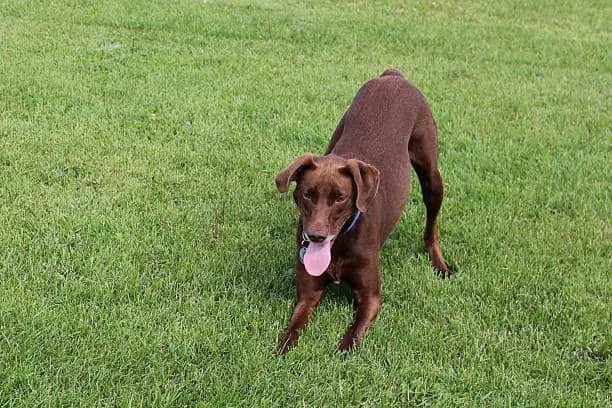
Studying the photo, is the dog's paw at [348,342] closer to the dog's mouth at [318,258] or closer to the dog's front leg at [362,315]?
the dog's front leg at [362,315]

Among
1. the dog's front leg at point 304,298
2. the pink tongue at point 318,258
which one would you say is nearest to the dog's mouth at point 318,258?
the pink tongue at point 318,258

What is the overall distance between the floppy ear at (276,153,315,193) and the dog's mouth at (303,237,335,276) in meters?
0.35

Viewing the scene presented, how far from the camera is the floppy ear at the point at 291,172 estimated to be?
3533 mm

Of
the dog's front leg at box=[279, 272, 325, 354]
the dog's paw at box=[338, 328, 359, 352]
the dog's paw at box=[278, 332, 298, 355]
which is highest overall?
the dog's front leg at box=[279, 272, 325, 354]

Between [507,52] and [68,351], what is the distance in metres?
8.67

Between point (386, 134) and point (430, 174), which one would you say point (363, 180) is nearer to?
point (386, 134)

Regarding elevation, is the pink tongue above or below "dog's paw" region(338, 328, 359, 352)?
above

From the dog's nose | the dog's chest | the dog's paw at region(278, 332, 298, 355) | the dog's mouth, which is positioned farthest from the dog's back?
the dog's paw at region(278, 332, 298, 355)

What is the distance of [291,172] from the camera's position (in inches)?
139

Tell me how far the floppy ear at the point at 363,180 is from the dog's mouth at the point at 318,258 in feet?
0.85

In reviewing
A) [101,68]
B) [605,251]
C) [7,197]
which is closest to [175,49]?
[101,68]

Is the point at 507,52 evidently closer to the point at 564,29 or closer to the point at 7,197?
the point at 564,29

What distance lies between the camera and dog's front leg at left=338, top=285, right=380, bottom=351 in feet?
12.3

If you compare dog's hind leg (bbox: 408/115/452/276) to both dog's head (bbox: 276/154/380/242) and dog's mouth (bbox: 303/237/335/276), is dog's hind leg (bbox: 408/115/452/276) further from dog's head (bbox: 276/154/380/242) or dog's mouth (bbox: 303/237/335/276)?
dog's mouth (bbox: 303/237/335/276)
